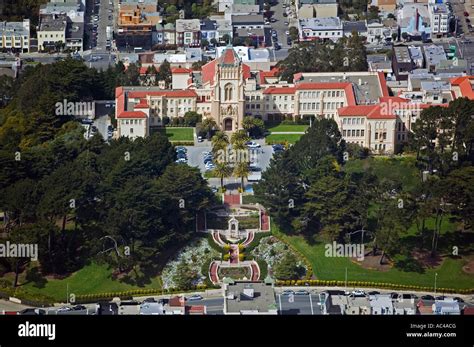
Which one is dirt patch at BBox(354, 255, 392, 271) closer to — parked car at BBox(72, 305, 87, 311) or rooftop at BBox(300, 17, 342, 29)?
parked car at BBox(72, 305, 87, 311)

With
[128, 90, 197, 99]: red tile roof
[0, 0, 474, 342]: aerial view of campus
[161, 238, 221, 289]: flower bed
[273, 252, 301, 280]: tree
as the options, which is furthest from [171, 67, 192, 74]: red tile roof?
[273, 252, 301, 280]: tree

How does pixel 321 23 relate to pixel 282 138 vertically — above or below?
above

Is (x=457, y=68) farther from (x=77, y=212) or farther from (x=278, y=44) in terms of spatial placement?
(x=77, y=212)

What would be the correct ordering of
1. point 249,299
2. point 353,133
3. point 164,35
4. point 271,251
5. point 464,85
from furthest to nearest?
1. point 164,35
2. point 464,85
3. point 353,133
4. point 271,251
5. point 249,299

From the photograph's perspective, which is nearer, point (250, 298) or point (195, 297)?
point (250, 298)

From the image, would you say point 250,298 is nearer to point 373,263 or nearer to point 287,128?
point 373,263

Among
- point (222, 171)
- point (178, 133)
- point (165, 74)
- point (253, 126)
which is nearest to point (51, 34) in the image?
point (165, 74)
